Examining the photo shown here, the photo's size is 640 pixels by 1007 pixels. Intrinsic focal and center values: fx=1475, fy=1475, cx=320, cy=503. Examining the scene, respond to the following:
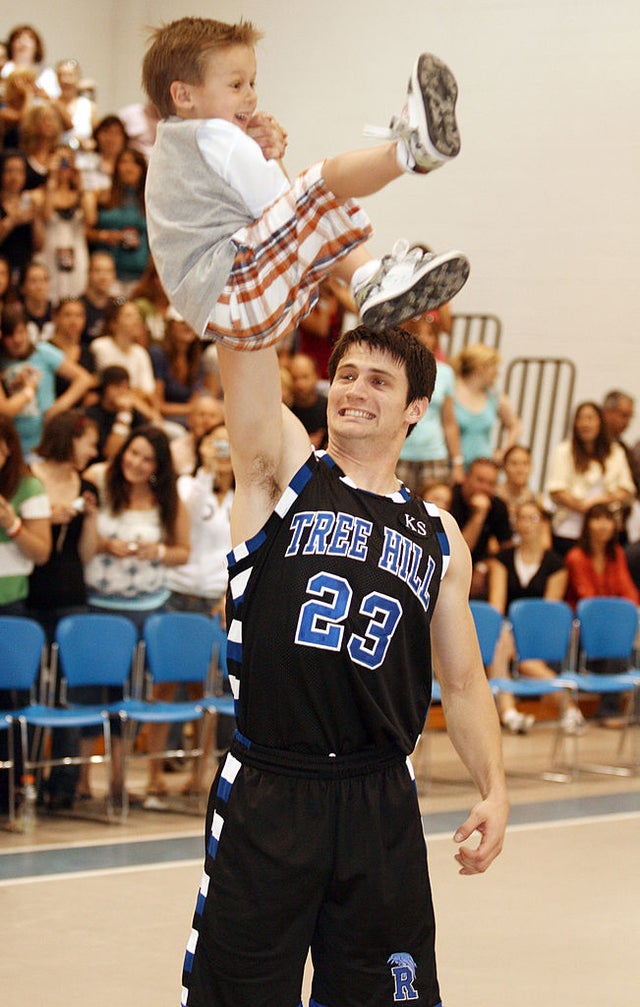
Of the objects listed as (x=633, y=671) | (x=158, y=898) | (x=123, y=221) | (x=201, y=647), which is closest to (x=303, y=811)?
(x=158, y=898)

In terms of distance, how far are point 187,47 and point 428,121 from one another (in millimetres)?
474

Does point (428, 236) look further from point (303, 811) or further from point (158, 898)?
point (303, 811)

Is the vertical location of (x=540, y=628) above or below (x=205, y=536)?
below

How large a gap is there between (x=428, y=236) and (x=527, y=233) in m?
0.86

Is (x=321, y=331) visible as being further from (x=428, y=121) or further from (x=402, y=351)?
(x=428, y=121)

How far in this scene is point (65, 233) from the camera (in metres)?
9.27

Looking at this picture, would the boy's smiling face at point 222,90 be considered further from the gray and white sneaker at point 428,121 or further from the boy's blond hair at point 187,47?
the gray and white sneaker at point 428,121

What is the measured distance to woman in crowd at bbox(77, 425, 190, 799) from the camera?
6.77 meters

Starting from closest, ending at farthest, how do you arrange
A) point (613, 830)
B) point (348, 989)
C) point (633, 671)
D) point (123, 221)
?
point (348, 989) < point (613, 830) < point (633, 671) < point (123, 221)

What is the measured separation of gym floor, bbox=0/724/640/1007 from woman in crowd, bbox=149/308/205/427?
255 centimetres

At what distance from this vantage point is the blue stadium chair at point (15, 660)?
627 centimetres

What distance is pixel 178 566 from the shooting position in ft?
23.4

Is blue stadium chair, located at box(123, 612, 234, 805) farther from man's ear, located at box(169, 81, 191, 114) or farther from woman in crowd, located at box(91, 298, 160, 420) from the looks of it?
man's ear, located at box(169, 81, 191, 114)

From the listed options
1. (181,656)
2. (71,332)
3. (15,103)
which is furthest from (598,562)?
(15,103)
